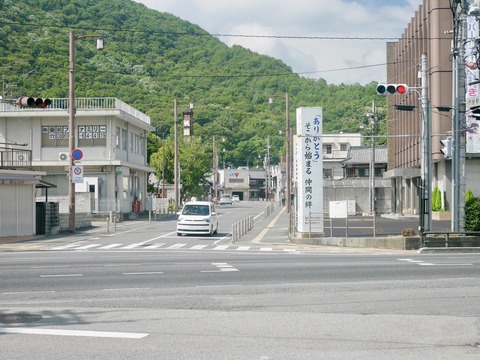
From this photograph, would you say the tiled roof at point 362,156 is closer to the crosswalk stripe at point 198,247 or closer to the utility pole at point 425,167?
the utility pole at point 425,167

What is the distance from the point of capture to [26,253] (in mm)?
27156

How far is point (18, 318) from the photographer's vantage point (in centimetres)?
1203

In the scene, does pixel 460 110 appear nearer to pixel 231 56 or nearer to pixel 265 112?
pixel 231 56

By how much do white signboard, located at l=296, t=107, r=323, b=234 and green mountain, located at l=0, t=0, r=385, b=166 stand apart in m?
45.2

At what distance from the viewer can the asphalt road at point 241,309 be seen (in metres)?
9.59

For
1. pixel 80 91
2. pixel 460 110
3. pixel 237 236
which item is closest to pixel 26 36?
pixel 80 91

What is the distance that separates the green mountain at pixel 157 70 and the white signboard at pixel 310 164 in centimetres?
4520

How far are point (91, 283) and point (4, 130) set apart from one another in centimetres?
4359

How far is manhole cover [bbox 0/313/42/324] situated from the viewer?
11.7 m

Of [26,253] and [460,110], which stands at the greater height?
[460,110]

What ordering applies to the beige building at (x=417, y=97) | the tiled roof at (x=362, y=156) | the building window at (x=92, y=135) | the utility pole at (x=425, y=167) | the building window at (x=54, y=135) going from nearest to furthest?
the utility pole at (x=425, y=167) < the beige building at (x=417, y=97) < the building window at (x=54, y=135) < the building window at (x=92, y=135) < the tiled roof at (x=362, y=156)

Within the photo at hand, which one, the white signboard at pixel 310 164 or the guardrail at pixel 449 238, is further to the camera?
the white signboard at pixel 310 164

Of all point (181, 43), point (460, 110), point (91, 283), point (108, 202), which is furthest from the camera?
point (181, 43)

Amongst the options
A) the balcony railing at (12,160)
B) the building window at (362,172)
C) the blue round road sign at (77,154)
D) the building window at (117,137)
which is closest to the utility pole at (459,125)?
the blue round road sign at (77,154)
